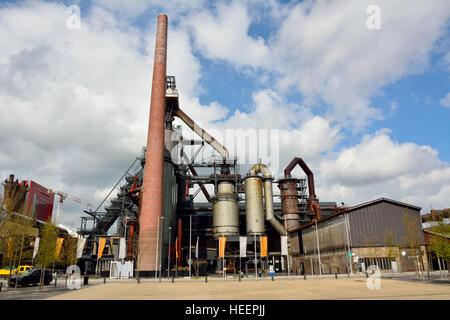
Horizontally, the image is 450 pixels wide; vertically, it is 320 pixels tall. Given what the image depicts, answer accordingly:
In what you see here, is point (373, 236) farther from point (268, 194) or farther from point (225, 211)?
point (225, 211)

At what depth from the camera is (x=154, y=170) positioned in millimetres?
52094

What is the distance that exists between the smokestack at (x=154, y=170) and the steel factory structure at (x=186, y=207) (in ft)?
0.52

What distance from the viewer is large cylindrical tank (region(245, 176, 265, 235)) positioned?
62544 mm

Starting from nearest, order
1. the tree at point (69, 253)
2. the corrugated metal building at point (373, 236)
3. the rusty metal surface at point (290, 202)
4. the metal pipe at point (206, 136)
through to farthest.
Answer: the corrugated metal building at point (373, 236) → the tree at point (69, 253) → the rusty metal surface at point (290, 202) → the metal pipe at point (206, 136)

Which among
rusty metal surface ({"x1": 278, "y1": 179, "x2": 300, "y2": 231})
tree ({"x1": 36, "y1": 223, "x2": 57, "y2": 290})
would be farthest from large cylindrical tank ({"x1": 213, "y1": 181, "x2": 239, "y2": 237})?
tree ({"x1": 36, "y1": 223, "x2": 57, "y2": 290})

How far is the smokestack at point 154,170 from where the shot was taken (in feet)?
161

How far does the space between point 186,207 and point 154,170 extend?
22061 mm

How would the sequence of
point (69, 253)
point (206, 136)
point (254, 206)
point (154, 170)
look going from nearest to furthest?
point (154, 170) < point (69, 253) < point (254, 206) < point (206, 136)

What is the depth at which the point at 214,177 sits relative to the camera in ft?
221

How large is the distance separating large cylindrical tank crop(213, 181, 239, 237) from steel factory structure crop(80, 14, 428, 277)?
8.1 inches

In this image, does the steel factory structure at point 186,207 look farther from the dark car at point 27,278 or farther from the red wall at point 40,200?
the red wall at point 40,200

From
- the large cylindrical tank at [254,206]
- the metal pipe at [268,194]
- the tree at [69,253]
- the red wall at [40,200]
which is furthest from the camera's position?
the red wall at [40,200]

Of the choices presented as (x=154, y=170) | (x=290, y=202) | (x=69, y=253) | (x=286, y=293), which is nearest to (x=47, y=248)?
(x=286, y=293)

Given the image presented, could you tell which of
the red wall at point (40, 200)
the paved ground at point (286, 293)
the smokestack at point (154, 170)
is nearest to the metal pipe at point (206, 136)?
the smokestack at point (154, 170)
